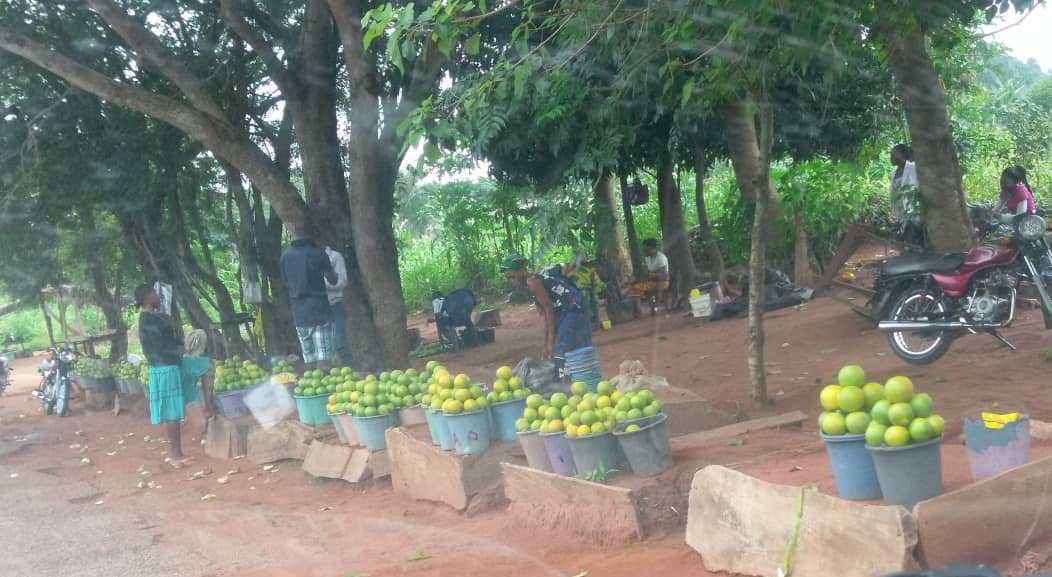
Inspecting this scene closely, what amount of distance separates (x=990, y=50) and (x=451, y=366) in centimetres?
941

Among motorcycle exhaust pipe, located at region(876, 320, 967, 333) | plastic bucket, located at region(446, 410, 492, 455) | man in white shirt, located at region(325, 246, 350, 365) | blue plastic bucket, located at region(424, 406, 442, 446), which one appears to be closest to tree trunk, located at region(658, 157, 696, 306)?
man in white shirt, located at region(325, 246, 350, 365)

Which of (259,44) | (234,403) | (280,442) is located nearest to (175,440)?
(234,403)

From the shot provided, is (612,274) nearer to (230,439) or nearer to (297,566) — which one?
(230,439)

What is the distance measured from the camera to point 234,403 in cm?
1081

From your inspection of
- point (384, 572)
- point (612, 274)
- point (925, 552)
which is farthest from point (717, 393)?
point (612, 274)

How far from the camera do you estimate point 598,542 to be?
5.53 meters

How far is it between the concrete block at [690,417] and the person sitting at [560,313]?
4.32 feet

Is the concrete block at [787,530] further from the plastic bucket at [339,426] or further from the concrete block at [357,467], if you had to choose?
the plastic bucket at [339,426]

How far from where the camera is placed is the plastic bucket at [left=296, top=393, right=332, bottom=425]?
30.4ft

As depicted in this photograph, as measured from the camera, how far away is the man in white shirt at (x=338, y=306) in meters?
10.6

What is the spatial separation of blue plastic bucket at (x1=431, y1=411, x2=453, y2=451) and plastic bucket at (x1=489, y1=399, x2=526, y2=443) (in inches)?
13.4

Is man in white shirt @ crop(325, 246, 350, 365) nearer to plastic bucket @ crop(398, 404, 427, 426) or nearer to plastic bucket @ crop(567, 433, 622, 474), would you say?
plastic bucket @ crop(398, 404, 427, 426)

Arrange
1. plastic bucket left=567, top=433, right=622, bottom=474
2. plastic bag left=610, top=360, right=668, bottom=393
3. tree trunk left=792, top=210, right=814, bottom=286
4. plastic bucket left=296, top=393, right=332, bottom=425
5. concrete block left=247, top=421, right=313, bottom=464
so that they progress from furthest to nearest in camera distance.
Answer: tree trunk left=792, top=210, right=814, bottom=286 → concrete block left=247, top=421, right=313, bottom=464 → plastic bucket left=296, top=393, right=332, bottom=425 → plastic bag left=610, top=360, right=668, bottom=393 → plastic bucket left=567, top=433, right=622, bottom=474

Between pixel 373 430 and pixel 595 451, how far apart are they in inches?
111
